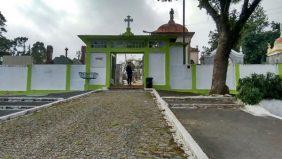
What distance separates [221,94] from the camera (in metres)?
19.0

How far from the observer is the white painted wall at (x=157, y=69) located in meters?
24.5

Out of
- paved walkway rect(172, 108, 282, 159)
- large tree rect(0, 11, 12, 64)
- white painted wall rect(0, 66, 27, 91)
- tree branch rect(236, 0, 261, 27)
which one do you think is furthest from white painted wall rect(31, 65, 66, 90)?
large tree rect(0, 11, 12, 64)

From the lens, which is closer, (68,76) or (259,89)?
(259,89)

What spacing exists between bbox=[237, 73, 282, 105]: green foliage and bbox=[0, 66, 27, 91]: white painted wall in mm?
16588

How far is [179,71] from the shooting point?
25203mm

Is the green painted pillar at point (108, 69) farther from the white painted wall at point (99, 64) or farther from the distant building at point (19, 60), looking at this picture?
the distant building at point (19, 60)

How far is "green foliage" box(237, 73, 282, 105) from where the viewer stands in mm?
14080

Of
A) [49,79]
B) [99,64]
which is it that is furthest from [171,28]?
[49,79]

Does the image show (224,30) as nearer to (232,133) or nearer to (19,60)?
(232,133)

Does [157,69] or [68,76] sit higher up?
[157,69]

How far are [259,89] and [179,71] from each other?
11.0 m

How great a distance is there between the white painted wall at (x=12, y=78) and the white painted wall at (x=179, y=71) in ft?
35.2

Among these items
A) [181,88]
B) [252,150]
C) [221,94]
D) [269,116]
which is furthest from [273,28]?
[252,150]

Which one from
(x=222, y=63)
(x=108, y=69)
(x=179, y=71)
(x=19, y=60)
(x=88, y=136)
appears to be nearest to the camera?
(x=88, y=136)
